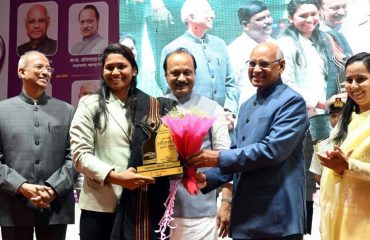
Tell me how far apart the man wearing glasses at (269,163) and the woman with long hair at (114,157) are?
227 mm

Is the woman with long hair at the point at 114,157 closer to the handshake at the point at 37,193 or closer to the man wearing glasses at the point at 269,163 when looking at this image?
the man wearing glasses at the point at 269,163

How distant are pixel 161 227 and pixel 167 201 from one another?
11cm

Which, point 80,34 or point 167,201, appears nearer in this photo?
point 167,201

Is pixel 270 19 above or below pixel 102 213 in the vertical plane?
above

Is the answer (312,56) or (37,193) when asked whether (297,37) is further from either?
(37,193)

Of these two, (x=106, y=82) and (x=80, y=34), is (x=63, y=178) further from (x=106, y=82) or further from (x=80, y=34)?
(x=80, y=34)

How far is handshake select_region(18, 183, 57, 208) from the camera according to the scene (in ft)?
7.73

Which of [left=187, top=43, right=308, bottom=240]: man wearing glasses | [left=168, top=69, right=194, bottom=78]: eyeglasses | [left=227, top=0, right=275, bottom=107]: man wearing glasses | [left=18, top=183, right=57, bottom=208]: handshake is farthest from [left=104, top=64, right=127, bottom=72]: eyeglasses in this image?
[left=227, top=0, right=275, bottom=107]: man wearing glasses

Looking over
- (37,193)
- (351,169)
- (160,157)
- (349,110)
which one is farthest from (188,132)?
(37,193)

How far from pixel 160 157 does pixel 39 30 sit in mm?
2888

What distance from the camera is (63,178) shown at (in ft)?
7.98

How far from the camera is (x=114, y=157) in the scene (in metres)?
1.97

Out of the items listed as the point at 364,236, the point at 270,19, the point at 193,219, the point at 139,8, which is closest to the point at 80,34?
the point at 139,8

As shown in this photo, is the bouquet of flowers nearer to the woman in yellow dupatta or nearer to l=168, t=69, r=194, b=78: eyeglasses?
l=168, t=69, r=194, b=78: eyeglasses
